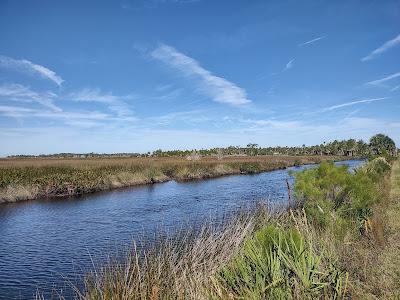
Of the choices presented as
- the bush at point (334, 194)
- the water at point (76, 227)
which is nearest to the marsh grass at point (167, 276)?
the water at point (76, 227)

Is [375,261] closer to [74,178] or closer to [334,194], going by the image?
[334,194]

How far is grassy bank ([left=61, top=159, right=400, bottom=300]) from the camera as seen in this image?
20.7ft

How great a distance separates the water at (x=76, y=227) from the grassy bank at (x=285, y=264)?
11.8 feet

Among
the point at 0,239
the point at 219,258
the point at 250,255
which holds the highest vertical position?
the point at 250,255

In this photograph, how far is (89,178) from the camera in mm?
34031

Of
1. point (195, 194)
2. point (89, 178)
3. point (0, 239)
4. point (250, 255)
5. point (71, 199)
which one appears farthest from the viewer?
point (89, 178)

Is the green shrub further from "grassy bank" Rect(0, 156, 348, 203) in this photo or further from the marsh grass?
"grassy bank" Rect(0, 156, 348, 203)

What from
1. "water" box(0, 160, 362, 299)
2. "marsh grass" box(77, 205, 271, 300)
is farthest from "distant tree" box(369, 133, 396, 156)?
"marsh grass" box(77, 205, 271, 300)

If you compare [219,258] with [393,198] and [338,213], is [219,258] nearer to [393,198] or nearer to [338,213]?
[338,213]

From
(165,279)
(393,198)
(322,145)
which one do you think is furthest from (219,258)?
(322,145)

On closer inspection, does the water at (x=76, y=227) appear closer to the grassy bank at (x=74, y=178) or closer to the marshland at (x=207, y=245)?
the marshland at (x=207, y=245)

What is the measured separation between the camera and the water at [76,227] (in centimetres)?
1238

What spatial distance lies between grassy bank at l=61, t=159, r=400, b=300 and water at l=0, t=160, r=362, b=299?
142 inches

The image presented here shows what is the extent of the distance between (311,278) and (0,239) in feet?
49.1
